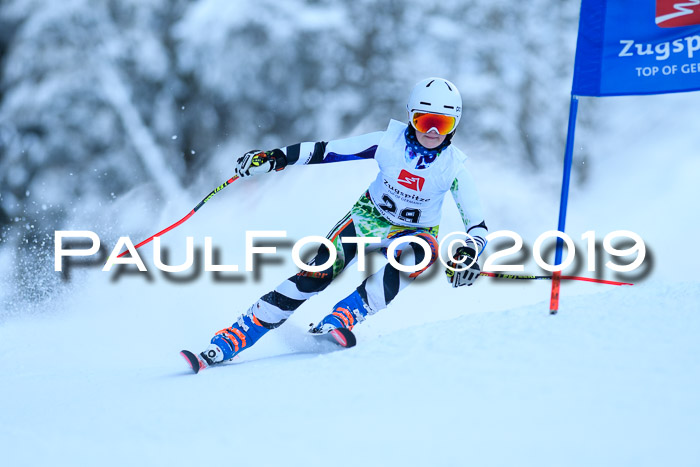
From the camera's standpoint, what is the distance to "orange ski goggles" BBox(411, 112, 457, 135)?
3.79 metres

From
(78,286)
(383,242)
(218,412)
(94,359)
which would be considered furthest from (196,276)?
(218,412)

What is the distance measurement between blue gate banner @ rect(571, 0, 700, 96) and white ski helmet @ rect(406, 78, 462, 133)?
0.62 meters

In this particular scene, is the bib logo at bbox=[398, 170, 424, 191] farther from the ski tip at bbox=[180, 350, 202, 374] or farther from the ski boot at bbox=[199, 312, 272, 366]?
the ski tip at bbox=[180, 350, 202, 374]

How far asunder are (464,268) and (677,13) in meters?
1.64

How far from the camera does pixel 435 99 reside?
3787mm

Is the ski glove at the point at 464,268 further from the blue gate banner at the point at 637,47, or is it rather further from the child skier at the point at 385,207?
the blue gate banner at the point at 637,47

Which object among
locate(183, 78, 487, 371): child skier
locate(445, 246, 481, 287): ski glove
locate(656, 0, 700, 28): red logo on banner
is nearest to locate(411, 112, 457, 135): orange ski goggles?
locate(183, 78, 487, 371): child skier

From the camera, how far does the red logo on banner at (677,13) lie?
3.50 metres

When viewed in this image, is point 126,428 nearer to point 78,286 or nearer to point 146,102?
point 78,286

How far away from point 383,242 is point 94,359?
8.05 feet

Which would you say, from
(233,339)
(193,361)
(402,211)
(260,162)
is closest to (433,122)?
(402,211)

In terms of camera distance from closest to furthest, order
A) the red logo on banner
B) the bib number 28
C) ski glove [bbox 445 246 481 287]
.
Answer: the red logo on banner < ski glove [bbox 445 246 481 287] < the bib number 28

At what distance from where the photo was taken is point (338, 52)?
36.8 ft

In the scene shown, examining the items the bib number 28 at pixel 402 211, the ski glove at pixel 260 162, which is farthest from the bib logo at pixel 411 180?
the ski glove at pixel 260 162
